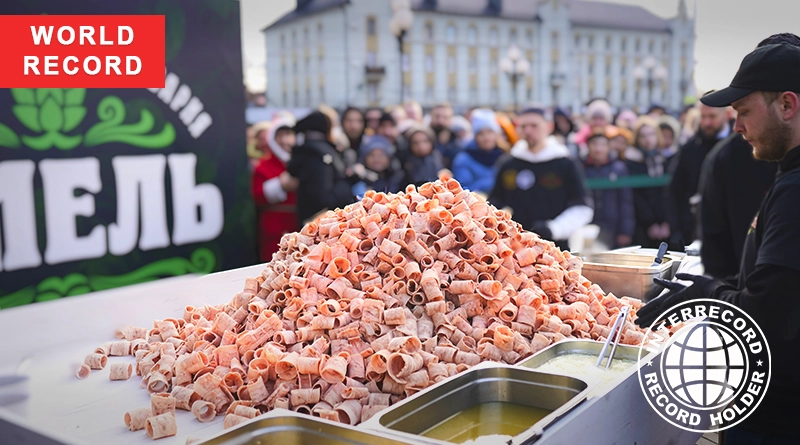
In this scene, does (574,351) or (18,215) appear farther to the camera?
(18,215)

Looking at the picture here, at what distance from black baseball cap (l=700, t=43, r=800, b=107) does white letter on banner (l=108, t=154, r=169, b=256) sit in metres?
3.33

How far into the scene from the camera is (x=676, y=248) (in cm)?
311

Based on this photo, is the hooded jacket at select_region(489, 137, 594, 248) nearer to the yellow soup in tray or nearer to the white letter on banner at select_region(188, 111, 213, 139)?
the white letter on banner at select_region(188, 111, 213, 139)

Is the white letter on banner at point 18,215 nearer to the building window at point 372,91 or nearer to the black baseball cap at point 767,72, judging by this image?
the black baseball cap at point 767,72

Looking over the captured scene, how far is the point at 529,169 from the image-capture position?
4.64 metres

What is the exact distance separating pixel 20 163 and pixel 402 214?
2.43m

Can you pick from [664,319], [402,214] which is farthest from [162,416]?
[664,319]

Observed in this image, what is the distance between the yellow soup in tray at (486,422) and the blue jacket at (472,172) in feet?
13.4

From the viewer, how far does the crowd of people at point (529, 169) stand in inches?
180

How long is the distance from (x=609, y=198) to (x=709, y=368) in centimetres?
464

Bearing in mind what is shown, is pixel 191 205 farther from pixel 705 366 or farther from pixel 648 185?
pixel 648 185

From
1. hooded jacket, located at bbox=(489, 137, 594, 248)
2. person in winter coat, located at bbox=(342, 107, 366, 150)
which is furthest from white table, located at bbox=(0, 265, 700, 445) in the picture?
person in winter coat, located at bbox=(342, 107, 366, 150)

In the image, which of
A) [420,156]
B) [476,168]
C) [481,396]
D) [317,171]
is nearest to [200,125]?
[317,171]

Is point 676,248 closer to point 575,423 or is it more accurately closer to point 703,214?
point 703,214
